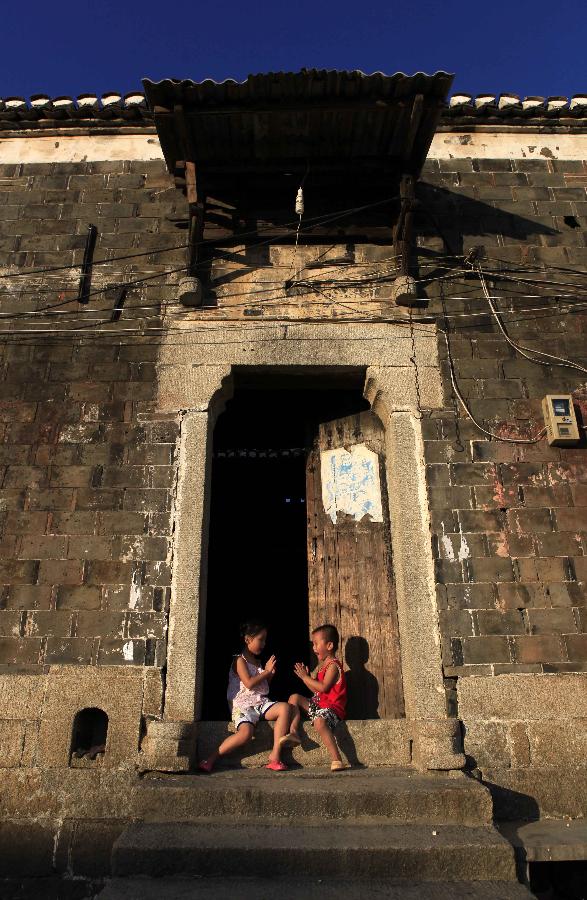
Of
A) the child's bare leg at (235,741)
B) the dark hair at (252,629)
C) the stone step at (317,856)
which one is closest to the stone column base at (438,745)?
the stone step at (317,856)

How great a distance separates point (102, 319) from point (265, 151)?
7.37ft

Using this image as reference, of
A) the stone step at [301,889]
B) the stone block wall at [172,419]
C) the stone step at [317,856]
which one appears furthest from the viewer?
the stone block wall at [172,419]

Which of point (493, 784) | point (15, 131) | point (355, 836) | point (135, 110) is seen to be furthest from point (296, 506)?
point (15, 131)

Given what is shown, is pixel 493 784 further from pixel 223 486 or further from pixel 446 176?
pixel 446 176

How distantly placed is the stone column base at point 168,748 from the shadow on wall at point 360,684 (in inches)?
58.6

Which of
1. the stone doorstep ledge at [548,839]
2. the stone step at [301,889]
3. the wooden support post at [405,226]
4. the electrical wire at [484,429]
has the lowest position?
the stone step at [301,889]

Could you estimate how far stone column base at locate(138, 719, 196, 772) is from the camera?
444 centimetres

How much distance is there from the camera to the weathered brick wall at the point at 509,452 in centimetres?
503

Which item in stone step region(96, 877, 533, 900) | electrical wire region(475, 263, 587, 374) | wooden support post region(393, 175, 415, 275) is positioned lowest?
stone step region(96, 877, 533, 900)

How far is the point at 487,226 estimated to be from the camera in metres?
6.56

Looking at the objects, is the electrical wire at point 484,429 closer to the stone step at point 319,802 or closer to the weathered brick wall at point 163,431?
the weathered brick wall at point 163,431

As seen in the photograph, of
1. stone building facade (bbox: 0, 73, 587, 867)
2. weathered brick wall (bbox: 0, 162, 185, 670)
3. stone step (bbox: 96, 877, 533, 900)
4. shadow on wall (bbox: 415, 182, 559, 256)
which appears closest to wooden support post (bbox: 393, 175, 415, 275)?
stone building facade (bbox: 0, 73, 587, 867)

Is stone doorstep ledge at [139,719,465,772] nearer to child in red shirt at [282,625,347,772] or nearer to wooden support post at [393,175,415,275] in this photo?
child in red shirt at [282,625,347,772]

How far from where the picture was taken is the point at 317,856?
3.51 metres
